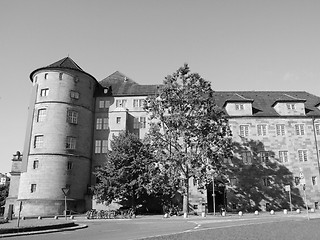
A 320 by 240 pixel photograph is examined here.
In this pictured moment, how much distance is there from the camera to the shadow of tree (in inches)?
1740

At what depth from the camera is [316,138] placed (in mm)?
46844

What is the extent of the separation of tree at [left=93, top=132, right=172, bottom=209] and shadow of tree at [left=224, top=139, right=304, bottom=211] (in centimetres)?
1261

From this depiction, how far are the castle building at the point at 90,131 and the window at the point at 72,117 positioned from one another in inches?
4.1

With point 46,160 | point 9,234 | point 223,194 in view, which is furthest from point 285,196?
point 9,234

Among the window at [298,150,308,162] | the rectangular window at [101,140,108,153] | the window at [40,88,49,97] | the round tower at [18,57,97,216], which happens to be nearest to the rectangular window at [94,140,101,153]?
the rectangular window at [101,140,108,153]

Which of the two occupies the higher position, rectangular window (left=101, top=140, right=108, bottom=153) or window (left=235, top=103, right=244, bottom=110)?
window (left=235, top=103, right=244, bottom=110)

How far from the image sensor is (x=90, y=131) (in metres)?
47.8

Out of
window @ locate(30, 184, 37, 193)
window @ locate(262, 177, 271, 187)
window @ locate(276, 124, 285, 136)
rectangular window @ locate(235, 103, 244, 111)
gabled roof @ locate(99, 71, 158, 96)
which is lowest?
window @ locate(30, 184, 37, 193)

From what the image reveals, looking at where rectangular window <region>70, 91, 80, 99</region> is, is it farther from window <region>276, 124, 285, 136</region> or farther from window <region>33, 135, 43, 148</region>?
window <region>276, 124, 285, 136</region>

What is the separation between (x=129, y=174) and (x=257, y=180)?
66.1 feet

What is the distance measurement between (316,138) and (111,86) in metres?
34.8

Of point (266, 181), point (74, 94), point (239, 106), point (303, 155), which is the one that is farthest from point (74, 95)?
point (303, 155)

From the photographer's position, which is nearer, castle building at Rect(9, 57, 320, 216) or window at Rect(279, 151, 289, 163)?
castle building at Rect(9, 57, 320, 216)

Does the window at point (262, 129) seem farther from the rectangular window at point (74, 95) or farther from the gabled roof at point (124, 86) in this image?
the rectangular window at point (74, 95)
